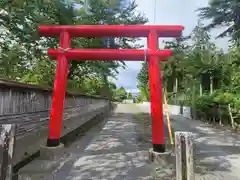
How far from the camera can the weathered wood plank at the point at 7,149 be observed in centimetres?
238

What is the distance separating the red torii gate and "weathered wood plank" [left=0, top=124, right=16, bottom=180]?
2.85 m

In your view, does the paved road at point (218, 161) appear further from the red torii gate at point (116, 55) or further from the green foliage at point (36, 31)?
the green foliage at point (36, 31)

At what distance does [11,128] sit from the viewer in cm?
245

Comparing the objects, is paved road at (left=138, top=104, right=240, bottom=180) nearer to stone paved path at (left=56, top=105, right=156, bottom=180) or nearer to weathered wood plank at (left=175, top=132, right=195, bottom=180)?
stone paved path at (left=56, top=105, right=156, bottom=180)

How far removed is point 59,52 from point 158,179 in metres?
3.61

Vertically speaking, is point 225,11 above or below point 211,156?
above

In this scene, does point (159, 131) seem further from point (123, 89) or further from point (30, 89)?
point (123, 89)

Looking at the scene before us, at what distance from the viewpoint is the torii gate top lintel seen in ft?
17.2

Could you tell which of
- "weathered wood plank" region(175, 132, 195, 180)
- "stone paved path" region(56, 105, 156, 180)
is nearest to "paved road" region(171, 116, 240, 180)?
"stone paved path" region(56, 105, 156, 180)

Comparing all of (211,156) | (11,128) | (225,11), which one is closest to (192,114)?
(225,11)

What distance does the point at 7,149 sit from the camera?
7.94 ft

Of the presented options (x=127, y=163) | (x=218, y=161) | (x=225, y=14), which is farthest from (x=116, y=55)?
(x=225, y=14)

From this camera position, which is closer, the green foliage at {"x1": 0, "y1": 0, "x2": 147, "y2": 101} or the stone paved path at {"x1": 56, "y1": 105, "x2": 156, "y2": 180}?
the stone paved path at {"x1": 56, "y1": 105, "x2": 156, "y2": 180}

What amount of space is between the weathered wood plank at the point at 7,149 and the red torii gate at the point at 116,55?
285 centimetres
